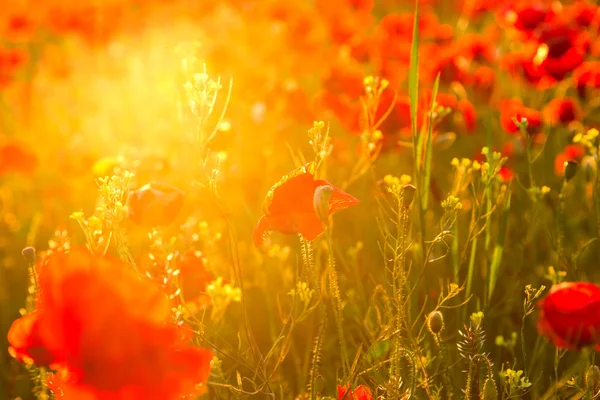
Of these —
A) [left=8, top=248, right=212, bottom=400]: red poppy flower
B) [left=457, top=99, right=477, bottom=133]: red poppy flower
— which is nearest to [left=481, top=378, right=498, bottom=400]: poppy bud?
[left=8, top=248, right=212, bottom=400]: red poppy flower

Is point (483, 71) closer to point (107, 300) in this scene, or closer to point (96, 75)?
point (107, 300)

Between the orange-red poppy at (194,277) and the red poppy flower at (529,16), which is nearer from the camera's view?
the orange-red poppy at (194,277)

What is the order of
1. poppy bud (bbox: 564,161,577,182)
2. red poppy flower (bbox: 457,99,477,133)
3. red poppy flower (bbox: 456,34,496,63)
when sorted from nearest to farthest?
poppy bud (bbox: 564,161,577,182), red poppy flower (bbox: 457,99,477,133), red poppy flower (bbox: 456,34,496,63)

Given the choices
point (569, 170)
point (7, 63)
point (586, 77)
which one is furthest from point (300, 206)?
point (7, 63)

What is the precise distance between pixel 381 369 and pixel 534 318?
0.54m

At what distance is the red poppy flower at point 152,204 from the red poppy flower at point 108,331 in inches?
18.9

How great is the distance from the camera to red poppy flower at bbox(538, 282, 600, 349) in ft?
2.93

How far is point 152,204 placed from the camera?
1.23 metres

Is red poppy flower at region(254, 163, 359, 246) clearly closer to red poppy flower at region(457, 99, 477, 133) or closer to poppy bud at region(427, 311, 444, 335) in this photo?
poppy bud at region(427, 311, 444, 335)

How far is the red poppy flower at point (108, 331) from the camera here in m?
0.69

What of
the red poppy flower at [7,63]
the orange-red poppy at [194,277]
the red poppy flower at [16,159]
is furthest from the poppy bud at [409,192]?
the red poppy flower at [7,63]

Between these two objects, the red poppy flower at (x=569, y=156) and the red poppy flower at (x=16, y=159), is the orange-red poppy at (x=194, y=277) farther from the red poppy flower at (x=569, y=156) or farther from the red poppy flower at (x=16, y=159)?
the red poppy flower at (x=16, y=159)

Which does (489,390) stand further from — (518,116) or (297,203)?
(518,116)

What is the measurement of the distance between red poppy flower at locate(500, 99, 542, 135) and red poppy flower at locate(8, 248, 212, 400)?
993 millimetres
